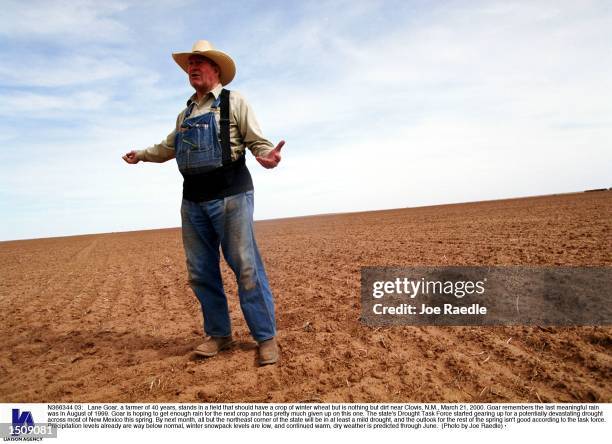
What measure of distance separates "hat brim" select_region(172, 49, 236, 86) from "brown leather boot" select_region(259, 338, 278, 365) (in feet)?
6.08

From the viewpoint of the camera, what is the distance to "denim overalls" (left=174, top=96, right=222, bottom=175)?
2.63 m

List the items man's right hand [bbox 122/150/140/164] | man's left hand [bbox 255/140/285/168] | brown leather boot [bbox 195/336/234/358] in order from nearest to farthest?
man's left hand [bbox 255/140/285/168] < brown leather boot [bbox 195/336/234/358] < man's right hand [bbox 122/150/140/164]

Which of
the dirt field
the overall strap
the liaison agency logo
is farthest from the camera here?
the overall strap

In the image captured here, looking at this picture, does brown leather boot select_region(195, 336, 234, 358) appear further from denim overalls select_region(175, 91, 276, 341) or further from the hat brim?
the hat brim

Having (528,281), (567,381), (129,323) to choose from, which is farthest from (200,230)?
(528,281)

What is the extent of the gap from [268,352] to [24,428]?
1.34m

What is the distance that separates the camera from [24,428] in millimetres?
2086

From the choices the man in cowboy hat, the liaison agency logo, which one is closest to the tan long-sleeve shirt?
the man in cowboy hat

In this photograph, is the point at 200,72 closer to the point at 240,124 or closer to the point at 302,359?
the point at 240,124

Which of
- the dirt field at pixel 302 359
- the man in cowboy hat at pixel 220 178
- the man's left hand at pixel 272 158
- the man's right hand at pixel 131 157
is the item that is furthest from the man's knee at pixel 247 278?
the man's right hand at pixel 131 157

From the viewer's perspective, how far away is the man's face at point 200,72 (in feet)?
9.00

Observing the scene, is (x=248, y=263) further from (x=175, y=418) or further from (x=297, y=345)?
(x=175, y=418)

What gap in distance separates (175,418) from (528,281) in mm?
3501

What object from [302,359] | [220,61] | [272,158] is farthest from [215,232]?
[220,61]
